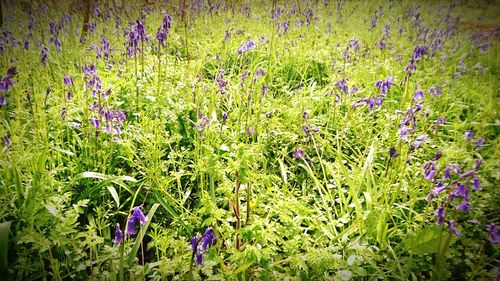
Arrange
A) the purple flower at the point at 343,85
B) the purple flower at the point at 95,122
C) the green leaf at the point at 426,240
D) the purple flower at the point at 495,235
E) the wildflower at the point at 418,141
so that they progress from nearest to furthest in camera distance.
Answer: the purple flower at the point at 495,235 < the green leaf at the point at 426,240 < the wildflower at the point at 418,141 < the purple flower at the point at 95,122 < the purple flower at the point at 343,85

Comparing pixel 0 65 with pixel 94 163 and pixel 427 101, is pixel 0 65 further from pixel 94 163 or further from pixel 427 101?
pixel 427 101

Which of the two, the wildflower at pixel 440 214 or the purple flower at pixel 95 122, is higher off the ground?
the purple flower at pixel 95 122

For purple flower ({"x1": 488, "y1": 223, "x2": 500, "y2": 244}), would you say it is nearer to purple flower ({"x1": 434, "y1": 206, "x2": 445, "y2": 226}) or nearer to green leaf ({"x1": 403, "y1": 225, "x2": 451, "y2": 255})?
purple flower ({"x1": 434, "y1": 206, "x2": 445, "y2": 226})

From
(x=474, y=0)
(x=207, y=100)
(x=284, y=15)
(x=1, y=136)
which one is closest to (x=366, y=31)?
(x=284, y=15)

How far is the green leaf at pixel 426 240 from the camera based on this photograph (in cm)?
153

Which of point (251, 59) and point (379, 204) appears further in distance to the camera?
point (251, 59)

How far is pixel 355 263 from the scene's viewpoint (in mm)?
1488

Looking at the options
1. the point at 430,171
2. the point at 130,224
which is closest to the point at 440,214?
the point at 430,171

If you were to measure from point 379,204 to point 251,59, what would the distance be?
2.53 metres

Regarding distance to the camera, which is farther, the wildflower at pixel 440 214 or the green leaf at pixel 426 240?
the green leaf at pixel 426 240

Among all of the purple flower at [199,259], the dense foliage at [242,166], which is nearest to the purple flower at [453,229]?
the dense foliage at [242,166]

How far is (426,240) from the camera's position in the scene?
1.55m

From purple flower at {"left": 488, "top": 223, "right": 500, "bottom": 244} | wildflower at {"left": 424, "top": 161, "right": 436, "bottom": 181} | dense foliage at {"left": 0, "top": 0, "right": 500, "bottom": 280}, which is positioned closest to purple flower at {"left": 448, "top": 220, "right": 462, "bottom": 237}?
dense foliage at {"left": 0, "top": 0, "right": 500, "bottom": 280}

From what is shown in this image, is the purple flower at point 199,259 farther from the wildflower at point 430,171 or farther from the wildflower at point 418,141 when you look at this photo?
the wildflower at point 418,141
